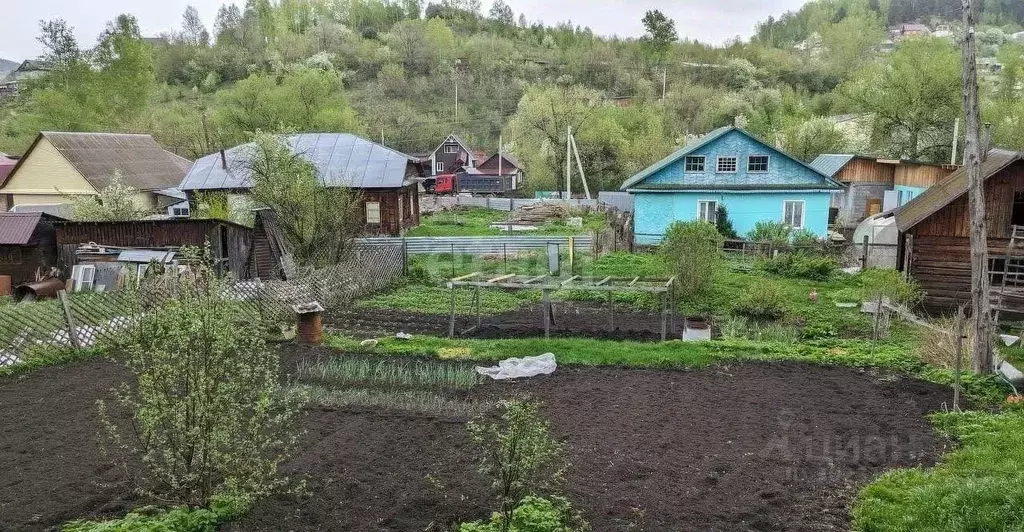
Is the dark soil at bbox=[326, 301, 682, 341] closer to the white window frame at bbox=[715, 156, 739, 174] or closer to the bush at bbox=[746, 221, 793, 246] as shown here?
the bush at bbox=[746, 221, 793, 246]

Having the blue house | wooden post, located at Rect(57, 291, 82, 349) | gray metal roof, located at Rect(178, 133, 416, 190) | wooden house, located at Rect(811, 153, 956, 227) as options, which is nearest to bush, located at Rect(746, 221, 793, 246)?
the blue house

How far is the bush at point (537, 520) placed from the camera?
641cm

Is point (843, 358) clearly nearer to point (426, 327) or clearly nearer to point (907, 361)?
point (907, 361)

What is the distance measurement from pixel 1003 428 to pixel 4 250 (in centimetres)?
2377

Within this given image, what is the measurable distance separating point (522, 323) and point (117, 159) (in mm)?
26966

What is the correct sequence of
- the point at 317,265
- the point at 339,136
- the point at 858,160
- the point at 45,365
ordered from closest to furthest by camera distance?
the point at 45,365 < the point at 317,265 < the point at 339,136 < the point at 858,160

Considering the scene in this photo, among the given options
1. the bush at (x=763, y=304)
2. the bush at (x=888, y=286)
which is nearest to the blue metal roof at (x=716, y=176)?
the bush at (x=888, y=286)

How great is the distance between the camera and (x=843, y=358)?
43.2 feet

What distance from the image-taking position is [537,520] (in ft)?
21.4

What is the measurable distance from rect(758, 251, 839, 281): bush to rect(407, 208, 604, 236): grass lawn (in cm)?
876

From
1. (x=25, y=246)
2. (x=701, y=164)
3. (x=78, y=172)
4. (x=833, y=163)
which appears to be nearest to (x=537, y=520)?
(x=25, y=246)

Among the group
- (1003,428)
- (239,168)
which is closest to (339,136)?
(239,168)

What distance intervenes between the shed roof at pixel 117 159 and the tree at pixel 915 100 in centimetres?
4063

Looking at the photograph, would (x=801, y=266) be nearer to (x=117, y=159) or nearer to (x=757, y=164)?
(x=757, y=164)
